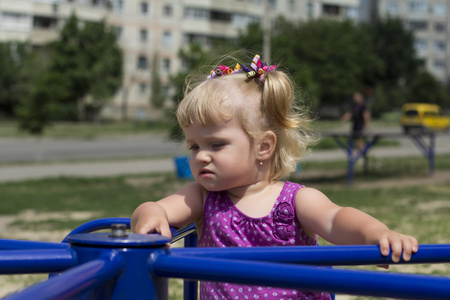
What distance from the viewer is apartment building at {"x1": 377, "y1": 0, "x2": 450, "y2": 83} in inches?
3300

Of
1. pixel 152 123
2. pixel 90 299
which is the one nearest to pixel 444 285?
pixel 90 299

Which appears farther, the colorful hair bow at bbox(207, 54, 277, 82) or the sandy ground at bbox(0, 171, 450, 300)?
the sandy ground at bbox(0, 171, 450, 300)

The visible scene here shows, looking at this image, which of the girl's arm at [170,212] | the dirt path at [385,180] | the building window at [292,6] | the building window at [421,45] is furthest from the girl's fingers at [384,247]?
the building window at [421,45]

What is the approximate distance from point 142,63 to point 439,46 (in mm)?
44512

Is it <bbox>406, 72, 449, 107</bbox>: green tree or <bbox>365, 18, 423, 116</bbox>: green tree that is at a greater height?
<bbox>365, 18, 423, 116</bbox>: green tree

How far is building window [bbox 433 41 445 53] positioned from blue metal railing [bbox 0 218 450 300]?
87865mm

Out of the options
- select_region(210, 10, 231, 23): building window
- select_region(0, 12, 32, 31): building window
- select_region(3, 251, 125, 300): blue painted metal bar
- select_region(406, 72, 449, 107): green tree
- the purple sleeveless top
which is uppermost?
select_region(210, 10, 231, 23): building window

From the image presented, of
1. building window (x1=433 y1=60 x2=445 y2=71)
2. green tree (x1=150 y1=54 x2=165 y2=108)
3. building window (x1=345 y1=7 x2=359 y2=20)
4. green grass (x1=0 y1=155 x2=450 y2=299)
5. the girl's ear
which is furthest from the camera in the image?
building window (x1=433 y1=60 x2=445 y2=71)

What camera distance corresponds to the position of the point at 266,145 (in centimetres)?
205

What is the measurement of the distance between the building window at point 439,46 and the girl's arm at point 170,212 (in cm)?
8694

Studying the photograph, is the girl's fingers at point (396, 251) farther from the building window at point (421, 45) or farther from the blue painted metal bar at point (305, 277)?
the building window at point (421, 45)

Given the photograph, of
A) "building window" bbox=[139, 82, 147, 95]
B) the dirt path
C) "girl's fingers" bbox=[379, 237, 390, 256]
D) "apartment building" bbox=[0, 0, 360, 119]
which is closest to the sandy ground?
the dirt path

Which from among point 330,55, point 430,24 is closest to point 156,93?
point 330,55

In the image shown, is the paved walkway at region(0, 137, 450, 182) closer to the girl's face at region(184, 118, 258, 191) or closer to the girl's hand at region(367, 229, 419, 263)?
the girl's face at region(184, 118, 258, 191)
